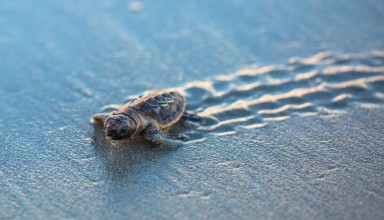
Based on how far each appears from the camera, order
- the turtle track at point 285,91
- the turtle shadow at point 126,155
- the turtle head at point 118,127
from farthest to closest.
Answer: the turtle track at point 285,91, the turtle head at point 118,127, the turtle shadow at point 126,155

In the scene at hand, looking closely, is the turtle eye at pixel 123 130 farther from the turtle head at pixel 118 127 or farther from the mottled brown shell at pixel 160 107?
the mottled brown shell at pixel 160 107

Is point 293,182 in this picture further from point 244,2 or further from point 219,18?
point 244,2

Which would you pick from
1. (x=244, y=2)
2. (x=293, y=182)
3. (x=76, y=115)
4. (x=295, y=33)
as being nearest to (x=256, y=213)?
(x=293, y=182)

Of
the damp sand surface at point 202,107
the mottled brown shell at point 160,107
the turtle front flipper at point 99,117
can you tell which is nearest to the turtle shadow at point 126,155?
the damp sand surface at point 202,107

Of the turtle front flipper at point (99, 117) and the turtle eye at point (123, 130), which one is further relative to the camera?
the turtle front flipper at point (99, 117)

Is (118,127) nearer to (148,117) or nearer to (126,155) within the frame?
(126,155)

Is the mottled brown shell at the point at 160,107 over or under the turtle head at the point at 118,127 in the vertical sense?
over

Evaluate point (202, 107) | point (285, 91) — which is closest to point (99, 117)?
point (202, 107)
